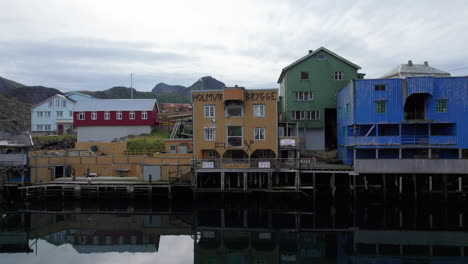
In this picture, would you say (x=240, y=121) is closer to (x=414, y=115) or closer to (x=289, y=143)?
(x=289, y=143)

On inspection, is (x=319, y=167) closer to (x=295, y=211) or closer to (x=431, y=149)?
(x=295, y=211)

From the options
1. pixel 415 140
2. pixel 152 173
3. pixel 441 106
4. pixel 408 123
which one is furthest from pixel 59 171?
pixel 441 106

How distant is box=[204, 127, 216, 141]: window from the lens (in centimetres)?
3075

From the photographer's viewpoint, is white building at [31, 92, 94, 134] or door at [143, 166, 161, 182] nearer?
door at [143, 166, 161, 182]

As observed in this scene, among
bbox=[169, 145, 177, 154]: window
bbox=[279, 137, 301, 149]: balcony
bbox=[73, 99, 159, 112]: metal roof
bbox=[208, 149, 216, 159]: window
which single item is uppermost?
bbox=[73, 99, 159, 112]: metal roof

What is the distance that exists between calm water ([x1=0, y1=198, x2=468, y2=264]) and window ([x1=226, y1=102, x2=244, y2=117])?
8341 millimetres

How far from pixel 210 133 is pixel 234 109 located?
130 inches

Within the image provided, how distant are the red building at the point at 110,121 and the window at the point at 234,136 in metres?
16.1

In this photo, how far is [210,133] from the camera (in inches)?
1216

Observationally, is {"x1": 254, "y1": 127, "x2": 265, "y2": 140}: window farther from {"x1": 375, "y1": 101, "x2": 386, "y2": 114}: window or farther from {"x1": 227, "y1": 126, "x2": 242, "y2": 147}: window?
{"x1": 375, "y1": 101, "x2": 386, "y2": 114}: window

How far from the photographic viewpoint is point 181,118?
4766 cm

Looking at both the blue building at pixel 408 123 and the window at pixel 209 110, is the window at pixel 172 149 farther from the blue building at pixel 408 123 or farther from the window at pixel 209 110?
the blue building at pixel 408 123

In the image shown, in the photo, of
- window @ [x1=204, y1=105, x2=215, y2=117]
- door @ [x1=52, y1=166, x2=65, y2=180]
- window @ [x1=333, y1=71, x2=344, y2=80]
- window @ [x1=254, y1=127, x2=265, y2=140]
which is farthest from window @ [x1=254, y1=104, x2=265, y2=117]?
door @ [x1=52, y1=166, x2=65, y2=180]

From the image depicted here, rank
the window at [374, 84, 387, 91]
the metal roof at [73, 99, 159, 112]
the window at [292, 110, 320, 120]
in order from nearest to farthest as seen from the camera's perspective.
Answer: the window at [374, 84, 387, 91] → the window at [292, 110, 320, 120] → the metal roof at [73, 99, 159, 112]
